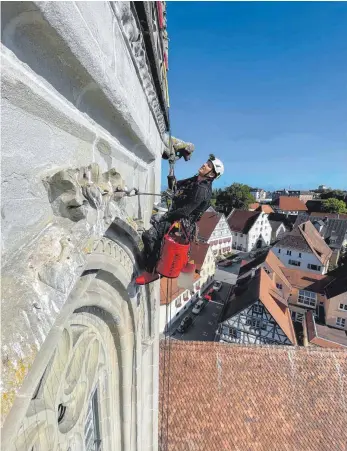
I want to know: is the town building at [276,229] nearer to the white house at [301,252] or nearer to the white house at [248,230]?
the white house at [248,230]

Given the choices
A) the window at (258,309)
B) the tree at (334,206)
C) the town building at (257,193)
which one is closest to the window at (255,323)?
the window at (258,309)

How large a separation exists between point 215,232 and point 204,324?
52.8ft

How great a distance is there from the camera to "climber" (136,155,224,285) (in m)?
2.67

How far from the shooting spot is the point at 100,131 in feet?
4.79

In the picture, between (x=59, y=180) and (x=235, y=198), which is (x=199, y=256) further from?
(x=235, y=198)

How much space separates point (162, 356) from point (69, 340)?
5471 mm

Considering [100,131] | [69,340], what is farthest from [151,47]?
[69,340]

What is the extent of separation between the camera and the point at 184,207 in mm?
2670

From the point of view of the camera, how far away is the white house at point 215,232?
3250 centimetres

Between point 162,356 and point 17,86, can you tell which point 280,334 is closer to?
point 162,356

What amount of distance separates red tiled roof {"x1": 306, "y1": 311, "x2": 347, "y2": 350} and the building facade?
15108 millimetres

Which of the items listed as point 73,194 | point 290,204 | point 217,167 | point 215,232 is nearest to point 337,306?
point 215,232

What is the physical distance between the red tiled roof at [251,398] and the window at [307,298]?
1325 centimetres

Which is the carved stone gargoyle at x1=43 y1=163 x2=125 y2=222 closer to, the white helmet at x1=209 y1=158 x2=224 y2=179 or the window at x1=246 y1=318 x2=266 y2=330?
the white helmet at x1=209 y1=158 x2=224 y2=179
